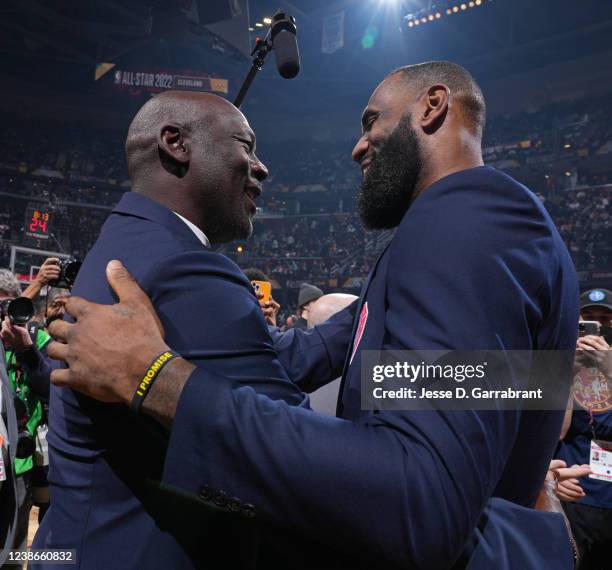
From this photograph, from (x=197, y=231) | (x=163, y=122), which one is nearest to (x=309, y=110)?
(x=163, y=122)

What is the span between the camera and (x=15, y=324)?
345cm

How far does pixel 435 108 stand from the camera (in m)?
1.23

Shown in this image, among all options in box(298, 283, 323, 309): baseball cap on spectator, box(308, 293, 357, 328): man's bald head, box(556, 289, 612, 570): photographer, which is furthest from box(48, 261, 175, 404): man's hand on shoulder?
box(298, 283, 323, 309): baseball cap on spectator

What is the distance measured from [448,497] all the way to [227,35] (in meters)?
15.0

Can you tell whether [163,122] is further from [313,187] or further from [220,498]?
[313,187]

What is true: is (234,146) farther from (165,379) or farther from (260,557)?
(260,557)

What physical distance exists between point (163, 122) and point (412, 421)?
3.56 ft

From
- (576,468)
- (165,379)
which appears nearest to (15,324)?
(165,379)

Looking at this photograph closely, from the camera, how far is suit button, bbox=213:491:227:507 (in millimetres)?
818

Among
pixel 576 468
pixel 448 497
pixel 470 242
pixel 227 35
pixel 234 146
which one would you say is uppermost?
pixel 227 35

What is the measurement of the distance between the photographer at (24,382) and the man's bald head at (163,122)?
8.07 feet

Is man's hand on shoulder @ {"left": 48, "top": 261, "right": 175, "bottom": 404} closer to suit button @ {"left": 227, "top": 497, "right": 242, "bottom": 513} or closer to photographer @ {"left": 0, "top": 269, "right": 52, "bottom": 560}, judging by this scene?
suit button @ {"left": 227, "top": 497, "right": 242, "bottom": 513}

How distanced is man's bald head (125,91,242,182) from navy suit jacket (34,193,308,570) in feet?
1.34

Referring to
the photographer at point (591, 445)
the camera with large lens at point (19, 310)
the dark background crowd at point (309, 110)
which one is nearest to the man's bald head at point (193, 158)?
the camera with large lens at point (19, 310)
